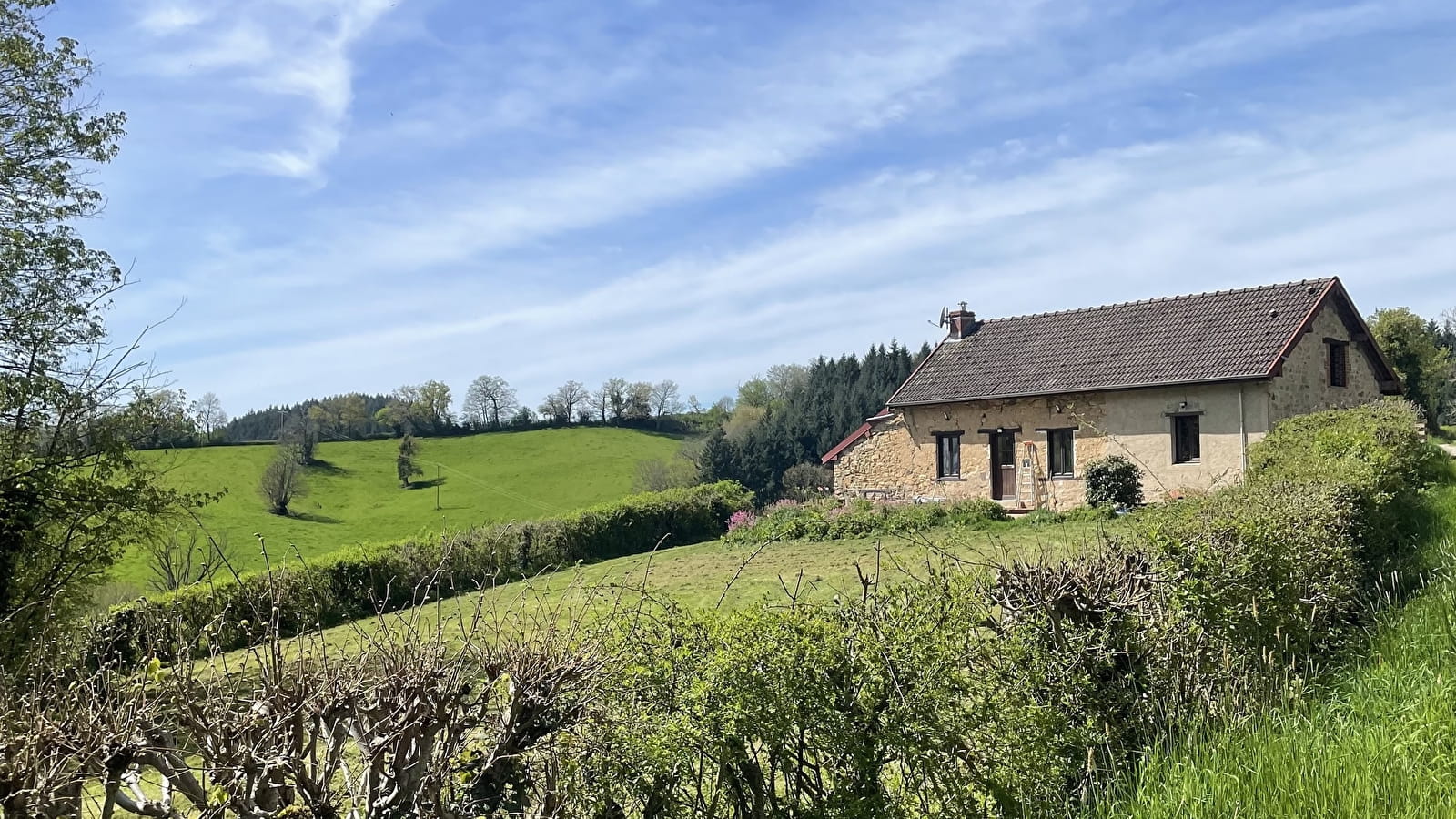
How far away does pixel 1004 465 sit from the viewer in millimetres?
24984

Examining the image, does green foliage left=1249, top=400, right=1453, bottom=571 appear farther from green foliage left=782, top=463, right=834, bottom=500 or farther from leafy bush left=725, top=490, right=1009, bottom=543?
green foliage left=782, top=463, right=834, bottom=500

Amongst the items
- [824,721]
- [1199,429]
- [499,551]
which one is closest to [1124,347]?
[1199,429]

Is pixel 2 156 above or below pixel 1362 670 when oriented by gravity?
above

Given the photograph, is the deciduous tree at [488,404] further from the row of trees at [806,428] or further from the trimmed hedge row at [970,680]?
the trimmed hedge row at [970,680]

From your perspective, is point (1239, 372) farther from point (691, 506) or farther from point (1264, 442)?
point (691, 506)

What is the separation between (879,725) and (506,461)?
58.5 m

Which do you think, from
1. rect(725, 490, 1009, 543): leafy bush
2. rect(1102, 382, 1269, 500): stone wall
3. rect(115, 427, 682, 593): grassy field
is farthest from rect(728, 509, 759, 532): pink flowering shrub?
rect(115, 427, 682, 593): grassy field

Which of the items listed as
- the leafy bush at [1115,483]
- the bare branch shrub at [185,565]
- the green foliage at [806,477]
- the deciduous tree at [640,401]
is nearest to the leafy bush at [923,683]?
the bare branch shrub at [185,565]

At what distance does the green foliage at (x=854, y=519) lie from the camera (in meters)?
22.6

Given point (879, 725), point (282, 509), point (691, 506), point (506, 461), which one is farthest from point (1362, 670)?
point (506, 461)

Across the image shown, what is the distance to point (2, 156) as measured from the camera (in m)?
13.4

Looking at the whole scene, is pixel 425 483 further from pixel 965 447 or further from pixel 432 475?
pixel 965 447

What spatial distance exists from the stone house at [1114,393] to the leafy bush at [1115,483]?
1.81 ft

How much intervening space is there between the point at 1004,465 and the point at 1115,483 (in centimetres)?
357
